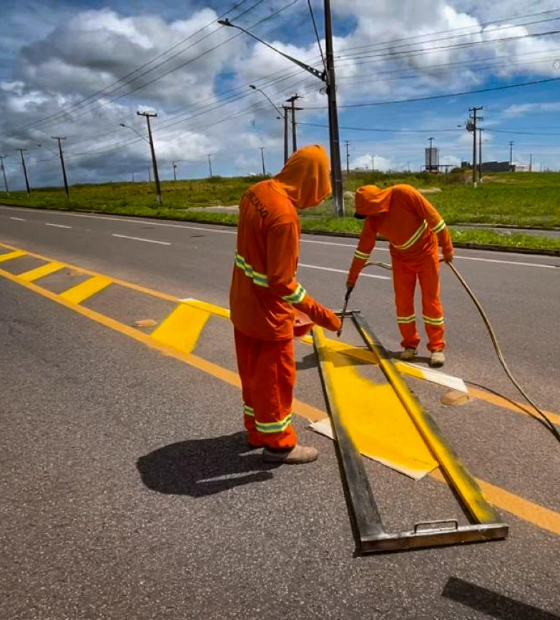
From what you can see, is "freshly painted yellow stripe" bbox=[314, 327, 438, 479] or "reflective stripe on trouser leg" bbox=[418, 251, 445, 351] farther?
"reflective stripe on trouser leg" bbox=[418, 251, 445, 351]

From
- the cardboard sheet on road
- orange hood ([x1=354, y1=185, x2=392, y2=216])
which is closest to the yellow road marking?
orange hood ([x1=354, y1=185, x2=392, y2=216])

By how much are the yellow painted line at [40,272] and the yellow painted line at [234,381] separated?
0.18 m

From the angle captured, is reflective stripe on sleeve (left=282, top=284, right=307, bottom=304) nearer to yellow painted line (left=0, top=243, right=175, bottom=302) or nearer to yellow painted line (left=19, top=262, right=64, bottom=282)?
yellow painted line (left=0, top=243, right=175, bottom=302)

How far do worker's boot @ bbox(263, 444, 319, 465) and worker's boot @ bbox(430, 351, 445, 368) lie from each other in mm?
1913

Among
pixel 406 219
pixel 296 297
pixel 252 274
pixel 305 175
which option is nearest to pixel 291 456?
pixel 296 297

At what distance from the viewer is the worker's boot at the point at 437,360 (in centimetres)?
443

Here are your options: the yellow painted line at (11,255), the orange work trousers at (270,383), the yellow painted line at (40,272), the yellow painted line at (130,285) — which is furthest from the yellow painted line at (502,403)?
the yellow painted line at (11,255)

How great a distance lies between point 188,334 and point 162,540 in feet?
10.9

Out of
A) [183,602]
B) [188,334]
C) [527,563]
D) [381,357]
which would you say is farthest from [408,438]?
[188,334]

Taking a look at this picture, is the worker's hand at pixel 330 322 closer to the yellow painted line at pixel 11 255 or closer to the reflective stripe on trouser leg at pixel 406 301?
the reflective stripe on trouser leg at pixel 406 301

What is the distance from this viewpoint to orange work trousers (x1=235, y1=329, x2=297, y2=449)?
277 centimetres

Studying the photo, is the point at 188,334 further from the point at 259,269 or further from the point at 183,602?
the point at 183,602

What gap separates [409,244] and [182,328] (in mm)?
2768

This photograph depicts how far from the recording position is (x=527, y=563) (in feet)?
6.97
